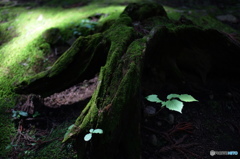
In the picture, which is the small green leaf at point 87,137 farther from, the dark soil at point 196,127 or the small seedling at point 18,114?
the small seedling at point 18,114

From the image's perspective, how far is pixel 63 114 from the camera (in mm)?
2990

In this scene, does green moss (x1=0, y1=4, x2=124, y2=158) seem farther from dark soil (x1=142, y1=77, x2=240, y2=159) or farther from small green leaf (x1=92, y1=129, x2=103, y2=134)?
dark soil (x1=142, y1=77, x2=240, y2=159)

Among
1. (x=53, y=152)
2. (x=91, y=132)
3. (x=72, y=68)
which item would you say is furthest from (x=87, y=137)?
(x=72, y=68)

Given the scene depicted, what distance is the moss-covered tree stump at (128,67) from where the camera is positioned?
1871mm

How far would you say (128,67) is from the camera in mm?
2145

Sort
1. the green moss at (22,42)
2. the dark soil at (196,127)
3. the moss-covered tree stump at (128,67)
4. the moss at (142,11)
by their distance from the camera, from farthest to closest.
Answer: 1. the moss at (142,11)
2. the green moss at (22,42)
3. the dark soil at (196,127)
4. the moss-covered tree stump at (128,67)

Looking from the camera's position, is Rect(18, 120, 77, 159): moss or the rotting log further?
the rotting log

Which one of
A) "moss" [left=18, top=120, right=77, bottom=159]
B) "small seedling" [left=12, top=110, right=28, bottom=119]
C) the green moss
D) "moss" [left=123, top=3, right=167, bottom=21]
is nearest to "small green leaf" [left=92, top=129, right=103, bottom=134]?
"moss" [left=18, top=120, right=77, bottom=159]

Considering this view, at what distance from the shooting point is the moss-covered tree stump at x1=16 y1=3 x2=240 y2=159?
1.87 m

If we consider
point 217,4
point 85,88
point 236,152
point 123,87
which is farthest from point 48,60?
point 217,4

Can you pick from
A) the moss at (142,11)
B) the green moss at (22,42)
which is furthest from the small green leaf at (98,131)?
the moss at (142,11)

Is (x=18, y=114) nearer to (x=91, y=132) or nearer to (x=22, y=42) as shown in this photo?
(x=91, y=132)

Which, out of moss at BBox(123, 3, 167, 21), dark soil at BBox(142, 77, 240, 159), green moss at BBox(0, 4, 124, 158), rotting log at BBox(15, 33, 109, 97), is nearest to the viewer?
dark soil at BBox(142, 77, 240, 159)

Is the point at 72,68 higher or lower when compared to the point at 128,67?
lower
